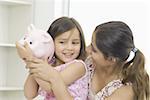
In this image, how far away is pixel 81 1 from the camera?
2803 millimetres

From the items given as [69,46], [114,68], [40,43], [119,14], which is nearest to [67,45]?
[69,46]

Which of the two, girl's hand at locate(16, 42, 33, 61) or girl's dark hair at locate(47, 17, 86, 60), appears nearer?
girl's hand at locate(16, 42, 33, 61)

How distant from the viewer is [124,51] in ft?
5.05

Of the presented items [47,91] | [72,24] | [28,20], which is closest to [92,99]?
[47,91]

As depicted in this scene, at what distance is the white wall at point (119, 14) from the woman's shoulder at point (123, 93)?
957mm

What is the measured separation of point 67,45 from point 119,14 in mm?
1102

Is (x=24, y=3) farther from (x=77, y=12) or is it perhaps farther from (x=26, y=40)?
(x=26, y=40)

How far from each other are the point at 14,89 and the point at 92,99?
4.13ft

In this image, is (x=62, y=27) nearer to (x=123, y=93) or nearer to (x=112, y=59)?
(x=112, y=59)

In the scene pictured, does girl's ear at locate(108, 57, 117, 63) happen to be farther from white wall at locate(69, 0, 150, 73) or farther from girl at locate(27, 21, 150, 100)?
white wall at locate(69, 0, 150, 73)

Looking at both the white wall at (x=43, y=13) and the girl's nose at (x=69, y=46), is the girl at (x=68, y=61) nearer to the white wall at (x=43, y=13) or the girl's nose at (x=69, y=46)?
the girl's nose at (x=69, y=46)

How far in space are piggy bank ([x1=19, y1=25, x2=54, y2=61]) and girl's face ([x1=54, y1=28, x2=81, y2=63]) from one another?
0.05 meters

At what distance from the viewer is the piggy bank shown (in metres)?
1.55

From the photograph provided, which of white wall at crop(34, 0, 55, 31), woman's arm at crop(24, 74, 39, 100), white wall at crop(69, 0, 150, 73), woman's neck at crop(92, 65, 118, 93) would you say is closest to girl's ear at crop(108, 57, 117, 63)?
woman's neck at crop(92, 65, 118, 93)
